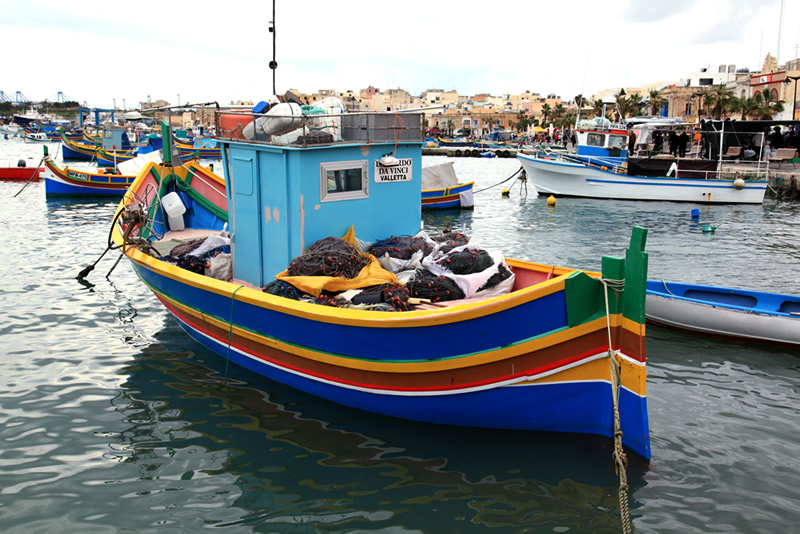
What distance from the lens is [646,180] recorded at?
100 feet

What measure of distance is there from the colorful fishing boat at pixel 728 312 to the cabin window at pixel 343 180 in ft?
18.7


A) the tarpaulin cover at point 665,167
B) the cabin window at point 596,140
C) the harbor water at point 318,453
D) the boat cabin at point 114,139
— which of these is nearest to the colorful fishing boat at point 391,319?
the harbor water at point 318,453

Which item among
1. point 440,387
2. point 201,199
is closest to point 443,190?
point 201,199

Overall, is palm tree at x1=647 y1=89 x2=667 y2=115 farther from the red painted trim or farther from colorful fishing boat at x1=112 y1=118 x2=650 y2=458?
the red painted trim

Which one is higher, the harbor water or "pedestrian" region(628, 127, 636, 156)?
"pedestrian" region(628, 127, 636, 156)

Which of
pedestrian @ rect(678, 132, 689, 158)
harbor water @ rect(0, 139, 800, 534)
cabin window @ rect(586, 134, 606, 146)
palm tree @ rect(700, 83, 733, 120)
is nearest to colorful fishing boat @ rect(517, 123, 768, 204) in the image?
cabin window @ rect(586, 134, 606, 146)

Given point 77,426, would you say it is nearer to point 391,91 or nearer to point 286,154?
point 286,154

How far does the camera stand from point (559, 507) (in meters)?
5.55

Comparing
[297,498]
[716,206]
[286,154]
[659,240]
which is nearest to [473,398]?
[297,498]

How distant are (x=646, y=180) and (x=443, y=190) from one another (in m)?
11.1

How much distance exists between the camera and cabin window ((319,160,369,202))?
7.88 metres

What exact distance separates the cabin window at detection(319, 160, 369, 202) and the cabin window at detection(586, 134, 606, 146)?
3213cm

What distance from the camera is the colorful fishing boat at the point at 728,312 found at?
9773 mm

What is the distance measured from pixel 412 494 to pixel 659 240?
17.0 meters
